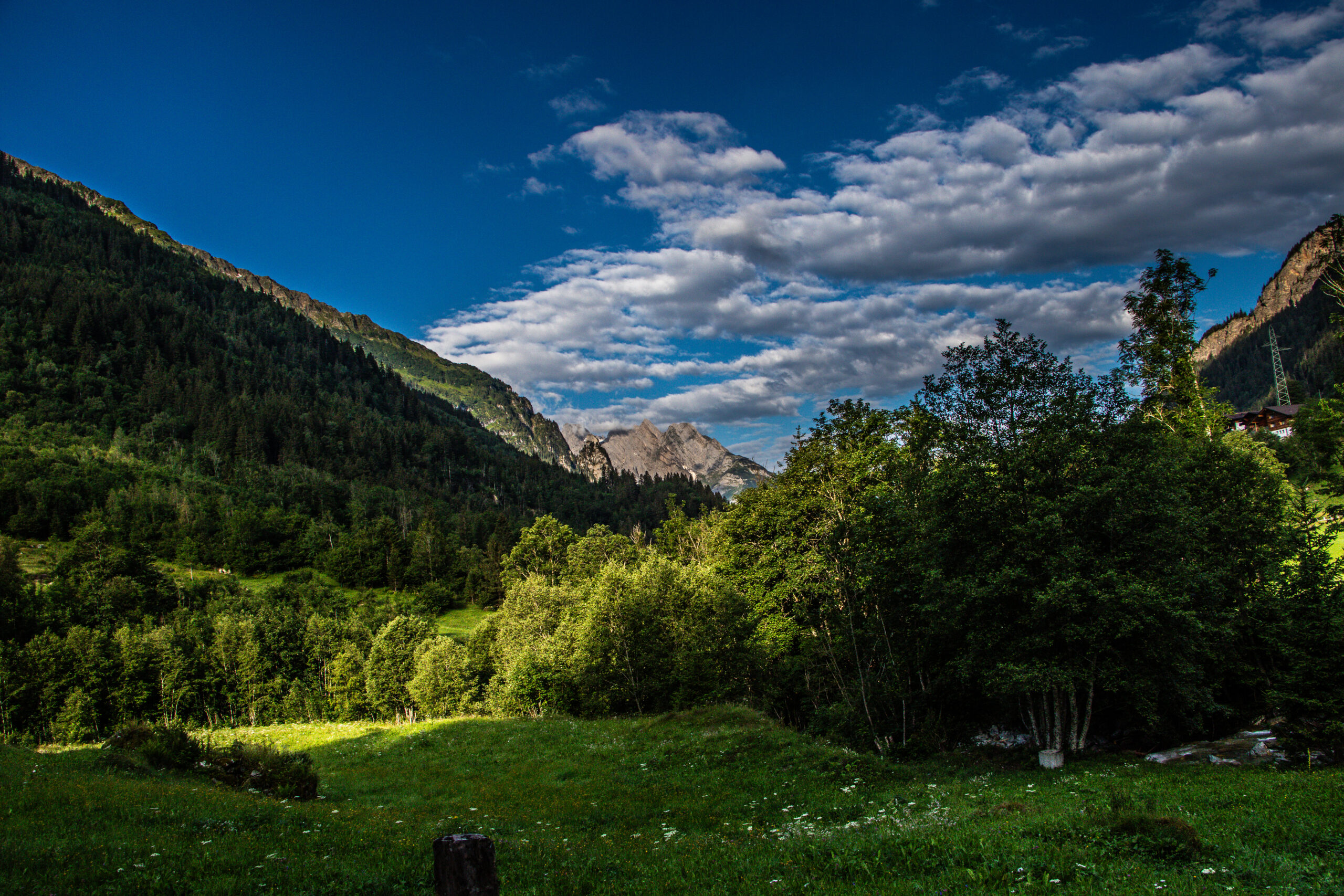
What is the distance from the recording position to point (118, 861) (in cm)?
1046

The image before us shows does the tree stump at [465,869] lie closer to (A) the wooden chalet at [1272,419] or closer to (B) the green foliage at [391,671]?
(B) the green foliage at [391,671]

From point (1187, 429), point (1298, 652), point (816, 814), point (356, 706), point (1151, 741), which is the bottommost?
point (356, 706)

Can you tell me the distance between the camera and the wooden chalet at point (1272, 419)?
14012cm

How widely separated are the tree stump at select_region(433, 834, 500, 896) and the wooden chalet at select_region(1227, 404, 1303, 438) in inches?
7173

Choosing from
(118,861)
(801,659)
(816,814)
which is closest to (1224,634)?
(816,814)

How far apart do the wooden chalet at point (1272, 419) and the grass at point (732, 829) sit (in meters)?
166

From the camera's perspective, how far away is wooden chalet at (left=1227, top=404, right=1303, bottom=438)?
140 m

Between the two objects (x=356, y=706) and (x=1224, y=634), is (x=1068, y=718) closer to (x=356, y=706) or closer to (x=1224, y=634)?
(x=1224, y=634)

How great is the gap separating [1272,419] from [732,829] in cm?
19364

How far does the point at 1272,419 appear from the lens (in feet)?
478

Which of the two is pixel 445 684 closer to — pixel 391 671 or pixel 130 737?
pixel 391 671

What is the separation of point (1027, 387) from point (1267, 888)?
22.0 meters

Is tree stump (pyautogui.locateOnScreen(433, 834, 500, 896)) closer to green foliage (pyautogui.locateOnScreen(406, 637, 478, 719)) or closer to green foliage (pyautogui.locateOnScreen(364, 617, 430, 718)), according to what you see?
green foliage (pyautogui.locateOnScreen(406, 637, 478, 719))

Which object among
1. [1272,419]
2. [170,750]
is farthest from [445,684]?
[1272,419]
